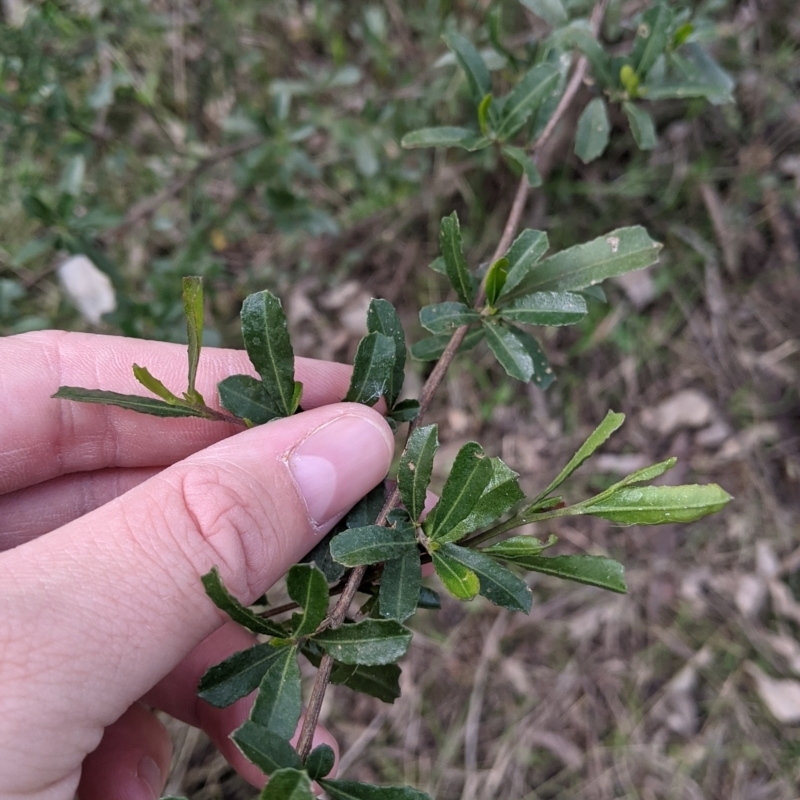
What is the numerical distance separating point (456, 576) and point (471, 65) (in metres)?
1.16

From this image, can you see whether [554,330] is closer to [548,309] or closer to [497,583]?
[548,309]

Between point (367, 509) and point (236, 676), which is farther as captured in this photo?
point (367, 509)

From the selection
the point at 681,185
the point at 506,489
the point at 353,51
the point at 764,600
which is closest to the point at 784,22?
the point at 681,185

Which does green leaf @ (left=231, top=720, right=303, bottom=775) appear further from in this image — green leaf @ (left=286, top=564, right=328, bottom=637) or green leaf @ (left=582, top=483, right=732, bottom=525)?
green leaf @ (left=582, top=483, right=732, bottom=525)

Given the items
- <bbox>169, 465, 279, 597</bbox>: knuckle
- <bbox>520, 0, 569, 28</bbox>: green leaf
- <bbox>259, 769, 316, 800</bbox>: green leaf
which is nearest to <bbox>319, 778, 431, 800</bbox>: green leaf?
<bbox>259, 769, 316, 800</bbox>: green leaf

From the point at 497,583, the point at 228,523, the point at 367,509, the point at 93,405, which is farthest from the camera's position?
the point at 93,405

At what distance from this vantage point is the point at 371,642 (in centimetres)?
104

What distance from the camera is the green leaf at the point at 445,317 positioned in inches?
52.6

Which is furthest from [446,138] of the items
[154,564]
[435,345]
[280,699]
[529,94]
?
[280,699]

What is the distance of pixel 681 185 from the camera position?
2.92m

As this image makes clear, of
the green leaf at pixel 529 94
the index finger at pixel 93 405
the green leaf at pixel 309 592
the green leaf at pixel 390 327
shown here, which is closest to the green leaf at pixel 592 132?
the green leaf at pixel 529 94

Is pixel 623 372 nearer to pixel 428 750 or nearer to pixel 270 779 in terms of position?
pixel 428 750

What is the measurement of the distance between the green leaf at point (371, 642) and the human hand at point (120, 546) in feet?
0.96

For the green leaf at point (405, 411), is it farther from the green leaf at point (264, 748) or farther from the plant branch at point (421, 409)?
the green leaf at point (264, 748)
